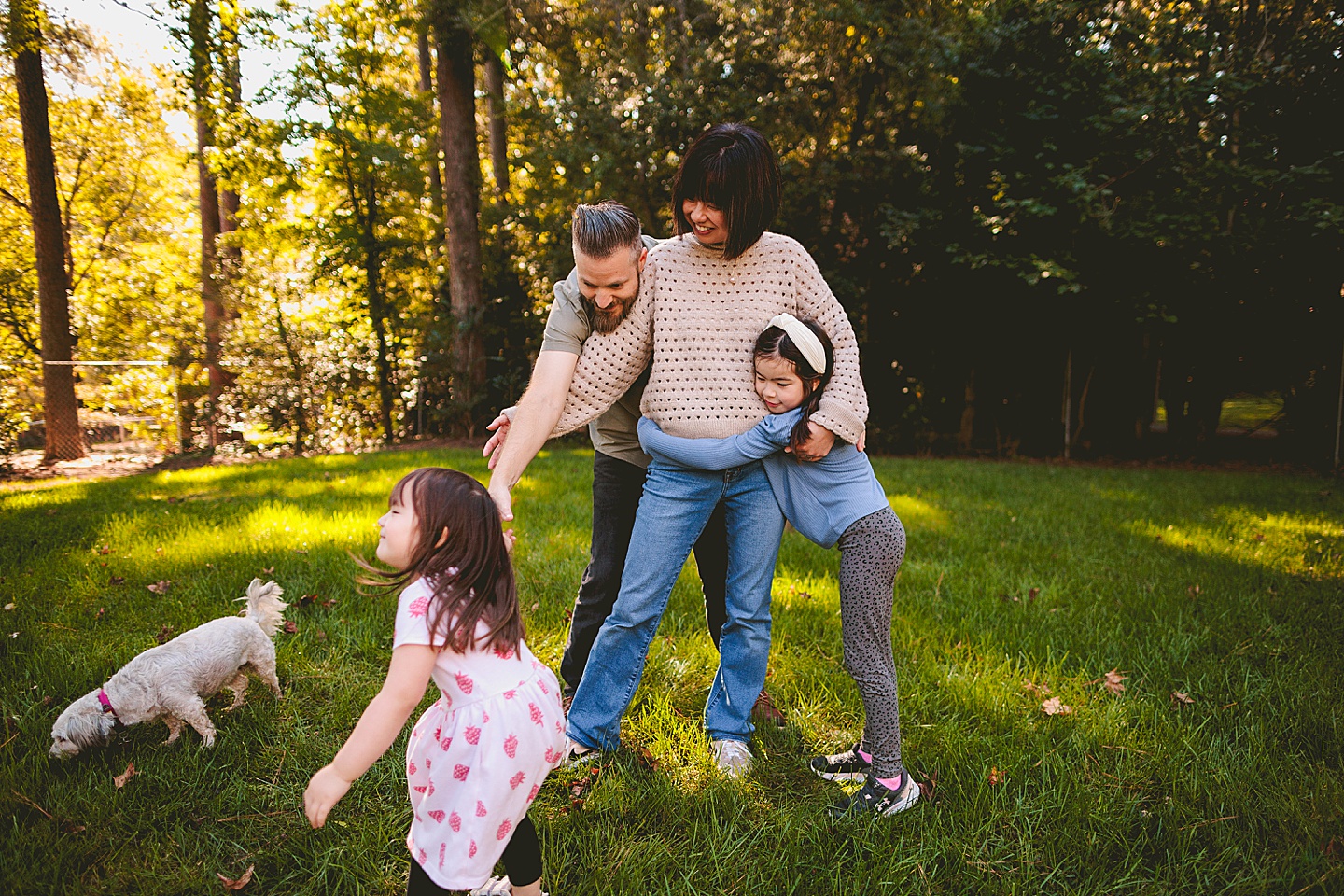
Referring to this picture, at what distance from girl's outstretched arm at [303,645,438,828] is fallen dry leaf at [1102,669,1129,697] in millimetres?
2836

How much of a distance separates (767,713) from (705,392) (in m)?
1.30

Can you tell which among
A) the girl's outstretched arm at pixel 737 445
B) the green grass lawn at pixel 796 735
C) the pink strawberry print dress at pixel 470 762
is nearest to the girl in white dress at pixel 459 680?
the pink strawberry print dress at pixel 470 762

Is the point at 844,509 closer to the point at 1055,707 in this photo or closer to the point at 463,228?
the point at 1055,707

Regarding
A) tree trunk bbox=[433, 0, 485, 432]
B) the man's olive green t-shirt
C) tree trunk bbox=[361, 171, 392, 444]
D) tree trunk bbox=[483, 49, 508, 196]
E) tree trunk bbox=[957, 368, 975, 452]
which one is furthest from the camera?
tree trunk bbox=[483, 49, 508, 196]

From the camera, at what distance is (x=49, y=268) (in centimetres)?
1141

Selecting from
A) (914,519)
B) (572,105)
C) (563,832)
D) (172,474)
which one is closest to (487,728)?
(563,832)

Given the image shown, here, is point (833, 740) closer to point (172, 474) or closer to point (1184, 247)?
point (172, 474)

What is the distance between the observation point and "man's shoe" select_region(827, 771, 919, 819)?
231 cm

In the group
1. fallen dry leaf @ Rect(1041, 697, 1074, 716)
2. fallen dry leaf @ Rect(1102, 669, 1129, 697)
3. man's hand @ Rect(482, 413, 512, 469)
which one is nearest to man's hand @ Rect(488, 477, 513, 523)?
man's hand @ Rect(482, 413, 512, 469)

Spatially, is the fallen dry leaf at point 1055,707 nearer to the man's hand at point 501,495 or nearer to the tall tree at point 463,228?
the man's hand at point 501,495

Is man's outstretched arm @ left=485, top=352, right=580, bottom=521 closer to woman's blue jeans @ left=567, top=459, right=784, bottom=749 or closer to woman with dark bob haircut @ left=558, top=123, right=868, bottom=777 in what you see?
woman with dark bob haircut @ left=558, top=123, right=868, bottom=777

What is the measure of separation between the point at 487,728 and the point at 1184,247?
10.8m

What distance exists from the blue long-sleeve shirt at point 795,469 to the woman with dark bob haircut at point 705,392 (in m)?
0.05

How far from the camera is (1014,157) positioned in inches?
392
